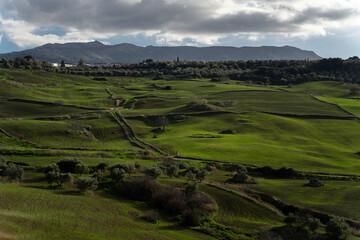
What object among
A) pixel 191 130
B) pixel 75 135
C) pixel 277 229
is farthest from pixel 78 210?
pixel 191 130

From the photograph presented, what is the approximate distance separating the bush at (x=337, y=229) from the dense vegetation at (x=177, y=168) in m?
0.09

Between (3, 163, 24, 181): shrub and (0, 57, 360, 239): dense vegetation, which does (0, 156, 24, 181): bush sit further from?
(0, 57, 360, 239): dense vegetation

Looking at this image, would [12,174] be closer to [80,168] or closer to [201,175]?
[80,168]

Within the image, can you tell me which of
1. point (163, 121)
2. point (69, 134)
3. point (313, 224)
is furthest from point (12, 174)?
point (163, 121)

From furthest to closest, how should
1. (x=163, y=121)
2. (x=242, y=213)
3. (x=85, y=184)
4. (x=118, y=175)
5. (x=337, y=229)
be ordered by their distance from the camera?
(x=163, y=121) → (x=118, y=175) → (x=85, y=184) → (x=242, y=213) → (x=337, y=229)

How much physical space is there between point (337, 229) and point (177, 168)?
81.9 feet

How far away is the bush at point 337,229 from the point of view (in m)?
28.2

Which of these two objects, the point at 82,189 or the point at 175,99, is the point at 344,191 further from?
the point at 175,99

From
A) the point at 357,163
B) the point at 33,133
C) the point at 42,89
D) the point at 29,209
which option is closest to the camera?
the point at 29,209

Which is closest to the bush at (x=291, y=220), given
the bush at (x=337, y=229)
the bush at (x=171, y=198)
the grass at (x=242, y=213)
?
the grass at (x=242, y=213)

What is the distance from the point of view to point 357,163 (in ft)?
194

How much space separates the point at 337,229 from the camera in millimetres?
28344

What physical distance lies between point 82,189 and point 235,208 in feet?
62.0

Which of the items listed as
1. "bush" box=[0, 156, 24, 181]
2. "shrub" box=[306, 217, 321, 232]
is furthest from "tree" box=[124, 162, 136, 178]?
"shrub" box=[306, 217, 321, 232]
